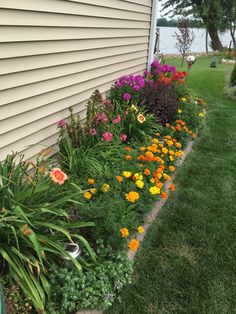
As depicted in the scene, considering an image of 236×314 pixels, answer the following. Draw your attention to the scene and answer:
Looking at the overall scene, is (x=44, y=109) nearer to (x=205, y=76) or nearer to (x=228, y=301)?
(x=228, y=301)

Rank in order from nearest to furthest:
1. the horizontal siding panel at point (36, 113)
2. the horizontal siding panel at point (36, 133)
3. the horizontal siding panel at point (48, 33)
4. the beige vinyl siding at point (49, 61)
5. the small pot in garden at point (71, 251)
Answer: the small pot in garden at point (71, 251) < the horizontal siding panel at point (48, 33) < the beige vinyl siding at point (49, 61) < the horizontal siding panel at point (36, 113) < the horizontal siding panel at point (36, 133)

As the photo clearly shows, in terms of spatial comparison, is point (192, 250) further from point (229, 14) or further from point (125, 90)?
point (229, 14)

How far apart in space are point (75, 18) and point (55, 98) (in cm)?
91

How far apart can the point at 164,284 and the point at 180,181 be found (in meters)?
1.72

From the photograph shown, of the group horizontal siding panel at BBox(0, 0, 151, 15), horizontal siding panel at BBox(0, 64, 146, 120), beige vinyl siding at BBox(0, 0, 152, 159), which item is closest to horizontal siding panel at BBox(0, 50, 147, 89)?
beige vinyl siding at BBox(0, 0, 152, 159)

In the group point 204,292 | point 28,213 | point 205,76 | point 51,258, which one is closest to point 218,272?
point 204,292

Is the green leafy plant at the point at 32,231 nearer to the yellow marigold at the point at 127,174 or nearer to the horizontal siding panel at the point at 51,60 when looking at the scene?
the yellow marigold at the point at 127,174

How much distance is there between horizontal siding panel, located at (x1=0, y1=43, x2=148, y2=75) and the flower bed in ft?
1.71

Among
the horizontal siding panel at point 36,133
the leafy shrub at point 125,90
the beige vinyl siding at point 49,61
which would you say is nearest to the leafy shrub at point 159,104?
the leafy shrub at point 125,90

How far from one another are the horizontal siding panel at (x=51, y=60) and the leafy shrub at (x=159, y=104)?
780 millimetres

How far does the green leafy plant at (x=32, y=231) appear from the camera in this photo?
1.96m

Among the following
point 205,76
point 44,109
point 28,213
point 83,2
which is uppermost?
point 83,2

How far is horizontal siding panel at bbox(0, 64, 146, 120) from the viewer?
9.01 feet

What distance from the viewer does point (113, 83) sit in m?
4.93
